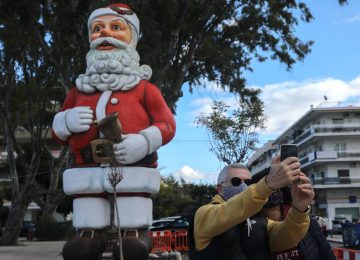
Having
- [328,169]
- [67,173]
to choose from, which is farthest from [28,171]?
[328,169]

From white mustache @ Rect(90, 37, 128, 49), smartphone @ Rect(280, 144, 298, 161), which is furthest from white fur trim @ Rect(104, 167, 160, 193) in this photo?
smartphone @ Rect(280, 144, 298, 161)

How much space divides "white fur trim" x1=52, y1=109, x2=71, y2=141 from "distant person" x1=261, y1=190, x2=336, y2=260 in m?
2.79

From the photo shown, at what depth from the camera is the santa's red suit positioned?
5.07 meters

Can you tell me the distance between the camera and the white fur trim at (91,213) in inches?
199

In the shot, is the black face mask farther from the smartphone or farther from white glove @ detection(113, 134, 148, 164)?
white glove @ detection(113, 134, 148, 164)

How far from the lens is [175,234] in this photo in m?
15.8

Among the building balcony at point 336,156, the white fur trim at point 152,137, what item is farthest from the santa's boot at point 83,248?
the building balcony at point 336,156

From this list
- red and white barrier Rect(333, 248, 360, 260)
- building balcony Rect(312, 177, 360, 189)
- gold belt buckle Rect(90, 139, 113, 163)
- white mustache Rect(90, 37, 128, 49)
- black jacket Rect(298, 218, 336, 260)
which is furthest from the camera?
building balcony Rect(312, 177, 360, 189)

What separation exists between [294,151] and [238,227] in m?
0.60

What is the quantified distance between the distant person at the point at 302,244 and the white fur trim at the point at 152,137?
2.14m

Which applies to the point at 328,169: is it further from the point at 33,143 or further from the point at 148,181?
the point at 148,181

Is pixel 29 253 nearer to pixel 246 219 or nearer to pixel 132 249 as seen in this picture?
pixel 132 249

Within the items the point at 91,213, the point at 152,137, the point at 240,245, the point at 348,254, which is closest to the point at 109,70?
the point at 152,137

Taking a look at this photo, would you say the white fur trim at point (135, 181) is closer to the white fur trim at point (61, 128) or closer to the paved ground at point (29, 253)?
the white fur trim at point (61, 128)
